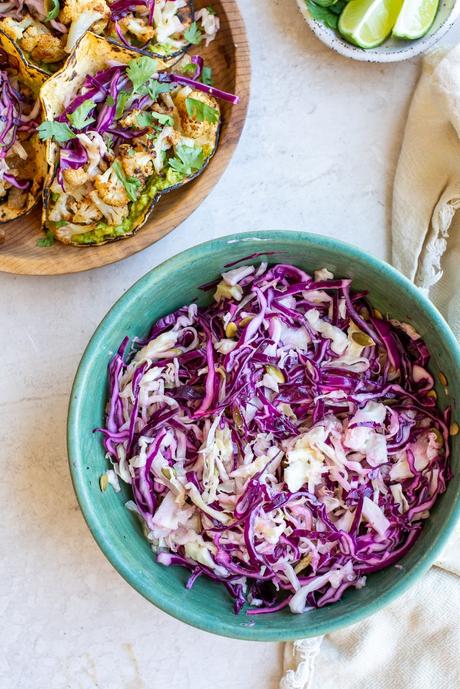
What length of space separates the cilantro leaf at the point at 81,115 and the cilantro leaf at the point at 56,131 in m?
0.02

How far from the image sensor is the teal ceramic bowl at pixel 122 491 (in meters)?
1.64

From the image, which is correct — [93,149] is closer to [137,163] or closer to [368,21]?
[137,163]

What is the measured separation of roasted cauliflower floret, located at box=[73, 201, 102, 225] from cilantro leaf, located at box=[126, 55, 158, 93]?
282mm

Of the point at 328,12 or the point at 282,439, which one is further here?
the point at 328,12

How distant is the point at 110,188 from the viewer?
71.7 inches

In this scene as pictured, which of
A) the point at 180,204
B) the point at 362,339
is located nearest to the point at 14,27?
the point at 180,204

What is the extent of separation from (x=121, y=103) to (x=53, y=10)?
0.27 meters

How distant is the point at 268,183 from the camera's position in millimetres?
2031

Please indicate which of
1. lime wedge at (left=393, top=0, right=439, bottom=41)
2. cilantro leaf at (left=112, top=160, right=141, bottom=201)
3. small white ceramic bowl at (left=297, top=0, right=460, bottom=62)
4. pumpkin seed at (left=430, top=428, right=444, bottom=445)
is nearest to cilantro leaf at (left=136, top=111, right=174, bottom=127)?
cilantro leaf at (left=112, top=160, right=141, bottom=201)

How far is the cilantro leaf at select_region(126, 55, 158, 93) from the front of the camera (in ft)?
5.90

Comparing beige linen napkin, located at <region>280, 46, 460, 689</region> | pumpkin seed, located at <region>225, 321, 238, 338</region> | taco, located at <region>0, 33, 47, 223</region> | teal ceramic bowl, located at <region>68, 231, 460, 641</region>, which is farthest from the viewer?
beige linen napkin, located at <region>280, 46, 460, 689</region>

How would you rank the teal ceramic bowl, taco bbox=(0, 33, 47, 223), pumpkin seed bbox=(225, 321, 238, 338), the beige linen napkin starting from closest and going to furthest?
the teal ceramic bowl → pumpkin seed bbox=(225, 321, 238, 338) → taco bbox=(0, 33, 47, 223) → the beige linen napkin

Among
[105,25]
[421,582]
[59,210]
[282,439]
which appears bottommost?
[421,582]

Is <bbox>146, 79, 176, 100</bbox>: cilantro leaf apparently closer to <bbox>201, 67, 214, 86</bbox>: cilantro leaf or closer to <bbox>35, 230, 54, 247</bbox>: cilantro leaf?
<bbox>201, 67, 214, 86</bbox>: cilantro leaf
